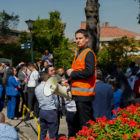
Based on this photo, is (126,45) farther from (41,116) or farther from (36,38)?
(36,38)

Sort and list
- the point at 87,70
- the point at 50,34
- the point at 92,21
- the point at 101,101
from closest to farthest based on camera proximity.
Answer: the point at 87,70
the point at 101,101
the point at 92,21
the point at 50,34

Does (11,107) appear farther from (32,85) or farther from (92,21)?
(92,21)

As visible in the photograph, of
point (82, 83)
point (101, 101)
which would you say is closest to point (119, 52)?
point (101, 101)

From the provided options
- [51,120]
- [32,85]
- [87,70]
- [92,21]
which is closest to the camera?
[87,70]

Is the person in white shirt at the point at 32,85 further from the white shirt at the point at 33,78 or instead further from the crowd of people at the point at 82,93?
the crowd of people at the point at 82,93

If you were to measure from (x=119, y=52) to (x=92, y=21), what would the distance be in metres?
4.70

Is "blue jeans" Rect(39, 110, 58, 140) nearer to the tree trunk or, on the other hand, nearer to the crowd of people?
the crowd of people

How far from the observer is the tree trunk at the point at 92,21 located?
32.2 feet

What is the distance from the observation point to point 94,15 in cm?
986

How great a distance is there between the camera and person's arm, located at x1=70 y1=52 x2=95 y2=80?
361cm

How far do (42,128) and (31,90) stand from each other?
4.09 meters

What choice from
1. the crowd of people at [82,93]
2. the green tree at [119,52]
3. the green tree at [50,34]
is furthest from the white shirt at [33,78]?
the green tree at [50,34]

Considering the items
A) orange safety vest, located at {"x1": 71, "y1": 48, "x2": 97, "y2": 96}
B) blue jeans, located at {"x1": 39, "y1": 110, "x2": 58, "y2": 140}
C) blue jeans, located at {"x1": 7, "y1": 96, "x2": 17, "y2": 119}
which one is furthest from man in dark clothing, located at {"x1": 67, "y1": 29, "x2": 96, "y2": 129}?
blue jeans, located at {"x1": 7, "y1": 96, "x2": 17, "y2": 119}

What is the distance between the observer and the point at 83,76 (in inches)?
A: 142
